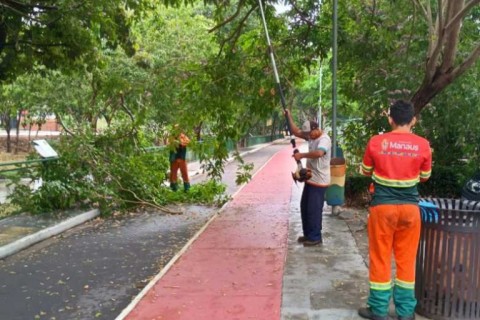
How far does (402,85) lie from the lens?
9477 millimetres

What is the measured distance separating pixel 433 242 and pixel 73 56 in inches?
354

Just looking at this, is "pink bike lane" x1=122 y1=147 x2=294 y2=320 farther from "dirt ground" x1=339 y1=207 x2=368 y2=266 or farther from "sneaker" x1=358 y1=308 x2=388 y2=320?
"dirt ground" x1=339 y1=207 x2=368 y2=266

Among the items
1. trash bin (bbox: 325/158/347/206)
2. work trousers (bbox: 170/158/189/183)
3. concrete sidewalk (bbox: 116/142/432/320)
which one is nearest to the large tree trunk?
trash bin (bbox: 325/158/347/206)

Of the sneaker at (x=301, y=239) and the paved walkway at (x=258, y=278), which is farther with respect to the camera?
the sneaker at (x=301, y=239)

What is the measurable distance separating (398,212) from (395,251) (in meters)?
0.38

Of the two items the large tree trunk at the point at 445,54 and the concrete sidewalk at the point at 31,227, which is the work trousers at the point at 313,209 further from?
the concrete sidewalk at the point at 31,227

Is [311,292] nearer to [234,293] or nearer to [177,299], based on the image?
[234,293]

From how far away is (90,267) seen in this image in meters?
7.14

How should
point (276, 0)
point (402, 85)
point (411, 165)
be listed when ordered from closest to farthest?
point (411, 165), point (402, 85), point (276, 0)

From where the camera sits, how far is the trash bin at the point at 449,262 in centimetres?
450

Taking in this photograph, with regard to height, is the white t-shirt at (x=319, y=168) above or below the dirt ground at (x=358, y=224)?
above

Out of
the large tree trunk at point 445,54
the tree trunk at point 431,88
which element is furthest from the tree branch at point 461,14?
the tree trunk at point 431,88

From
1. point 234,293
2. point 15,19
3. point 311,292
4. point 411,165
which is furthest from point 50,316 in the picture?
point 15,19

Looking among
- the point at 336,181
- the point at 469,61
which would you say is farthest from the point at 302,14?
the point at 469,61
